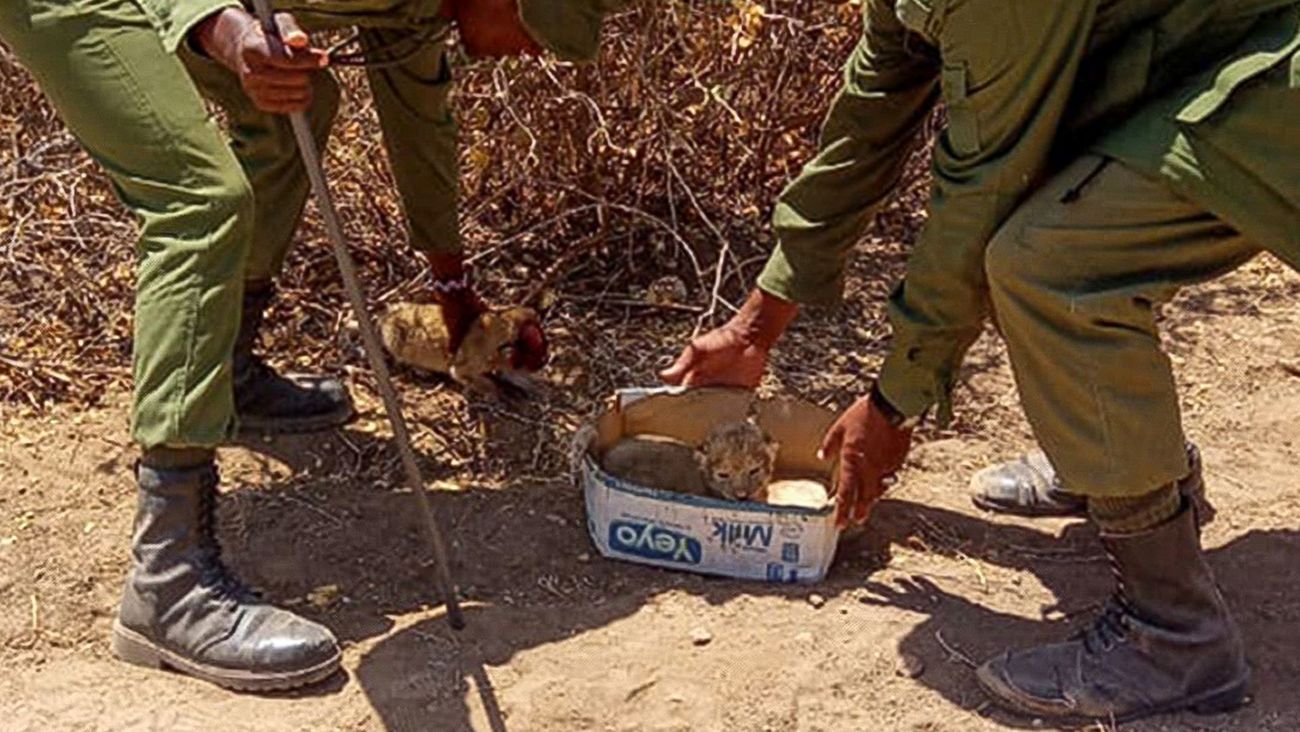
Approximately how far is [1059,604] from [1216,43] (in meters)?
1.18

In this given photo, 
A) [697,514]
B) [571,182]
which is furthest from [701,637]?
[571,182]

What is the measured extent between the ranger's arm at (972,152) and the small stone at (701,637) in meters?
0.58

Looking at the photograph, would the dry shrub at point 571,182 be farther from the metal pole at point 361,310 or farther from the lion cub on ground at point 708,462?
the metal pole at point 361,310

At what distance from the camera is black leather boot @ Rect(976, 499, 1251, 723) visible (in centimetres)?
342

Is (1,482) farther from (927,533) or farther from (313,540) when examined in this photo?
(927,533)

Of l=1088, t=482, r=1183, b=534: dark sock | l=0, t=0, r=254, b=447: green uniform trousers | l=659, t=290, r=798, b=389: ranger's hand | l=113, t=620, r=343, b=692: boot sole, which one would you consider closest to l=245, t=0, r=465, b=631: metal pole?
l=0, t=0, r=254, b=447: green uniform trousers

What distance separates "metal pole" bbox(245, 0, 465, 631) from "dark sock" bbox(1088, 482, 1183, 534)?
1.22 metres

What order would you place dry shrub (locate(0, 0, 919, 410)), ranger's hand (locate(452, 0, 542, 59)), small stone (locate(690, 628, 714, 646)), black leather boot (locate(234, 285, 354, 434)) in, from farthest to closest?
dry shrub (locate(0, 0, 919, 410)) → black leather boot (locate(234, 285, 354, 434)) → ranger's hand (locate(452, 0, 542, 59)) → small stone (locate(690, 628, 714, 646))

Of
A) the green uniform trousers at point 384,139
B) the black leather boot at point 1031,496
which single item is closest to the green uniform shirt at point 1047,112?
the black leather boot at point 1031,496

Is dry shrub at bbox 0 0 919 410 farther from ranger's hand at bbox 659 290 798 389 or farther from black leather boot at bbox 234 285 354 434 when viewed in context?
ranger's hand at bbox 659 290 798 389

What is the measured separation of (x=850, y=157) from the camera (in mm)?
3895

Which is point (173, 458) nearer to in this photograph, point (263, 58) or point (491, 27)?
point (263, 58)

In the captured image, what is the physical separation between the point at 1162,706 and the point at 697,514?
3.13 feet

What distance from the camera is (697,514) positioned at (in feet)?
12.5
